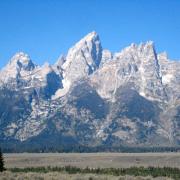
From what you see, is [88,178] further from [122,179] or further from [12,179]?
[12,179]

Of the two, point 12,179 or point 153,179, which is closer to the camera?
point 12,179

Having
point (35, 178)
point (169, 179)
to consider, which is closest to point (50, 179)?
point (35, 178)

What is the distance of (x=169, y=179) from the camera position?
583 feet

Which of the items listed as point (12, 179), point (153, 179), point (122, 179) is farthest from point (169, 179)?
point (12, 179)

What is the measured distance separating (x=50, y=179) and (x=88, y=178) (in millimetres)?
15007

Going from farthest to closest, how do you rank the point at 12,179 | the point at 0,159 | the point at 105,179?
the point at 0,159 → the point at 105,179 → the point at 12,179

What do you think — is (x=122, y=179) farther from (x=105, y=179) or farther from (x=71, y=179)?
(x=71, y=179)

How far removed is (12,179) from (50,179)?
11.2 metres

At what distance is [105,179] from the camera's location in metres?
168

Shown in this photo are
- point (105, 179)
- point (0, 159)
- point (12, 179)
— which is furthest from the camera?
point (0, 159)

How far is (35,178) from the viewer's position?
536 ft

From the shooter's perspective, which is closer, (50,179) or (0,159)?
(50,179)

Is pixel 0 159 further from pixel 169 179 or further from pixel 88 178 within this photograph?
pixel 169 179

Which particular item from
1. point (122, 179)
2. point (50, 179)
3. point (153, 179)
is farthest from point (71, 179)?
point (153, 179)
